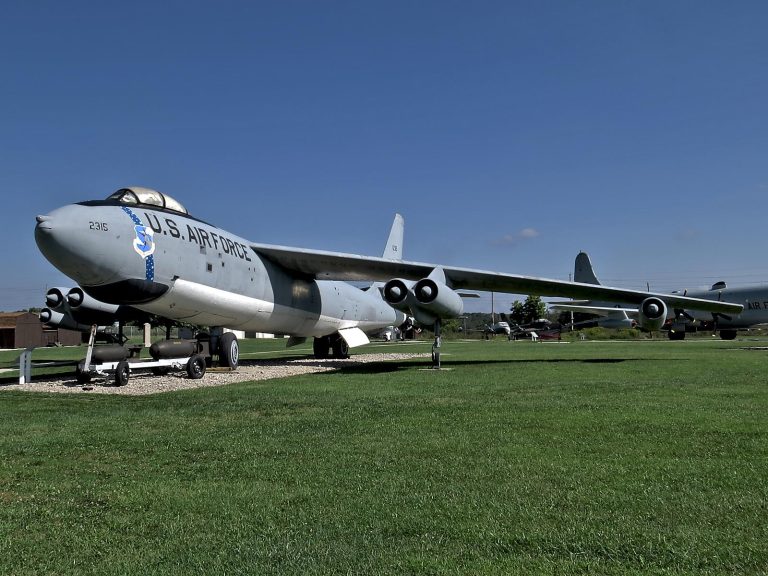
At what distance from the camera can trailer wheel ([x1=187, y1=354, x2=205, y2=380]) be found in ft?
53.0

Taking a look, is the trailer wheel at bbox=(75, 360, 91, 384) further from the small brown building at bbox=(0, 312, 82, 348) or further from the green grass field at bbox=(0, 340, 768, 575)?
the small brown building at bbox=(0, 312, 82, 348)

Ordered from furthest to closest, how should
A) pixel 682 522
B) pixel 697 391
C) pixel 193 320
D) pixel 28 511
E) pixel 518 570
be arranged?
pixel 193 320, pixel 697 391, pixel 28 511, pixel 682 522, pixel 518 570

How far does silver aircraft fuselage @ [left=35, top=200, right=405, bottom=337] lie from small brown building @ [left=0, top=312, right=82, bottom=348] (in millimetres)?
49842

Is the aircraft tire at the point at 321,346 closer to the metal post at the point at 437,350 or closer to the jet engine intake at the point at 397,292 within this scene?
the metal post at the point at 437,350

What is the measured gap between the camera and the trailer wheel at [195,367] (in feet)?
53.0

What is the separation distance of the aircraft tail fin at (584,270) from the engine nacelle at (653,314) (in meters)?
38.2

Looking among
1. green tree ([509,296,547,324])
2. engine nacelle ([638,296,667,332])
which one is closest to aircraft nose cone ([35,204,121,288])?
engine nacelle ([638,296,667,332])

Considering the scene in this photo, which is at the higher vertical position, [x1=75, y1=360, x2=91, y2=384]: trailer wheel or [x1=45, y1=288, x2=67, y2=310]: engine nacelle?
[x1=45, y1=288, x2=67, y2=310]: engine nacelle

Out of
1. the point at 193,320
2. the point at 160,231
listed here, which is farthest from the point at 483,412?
the point at 193,320

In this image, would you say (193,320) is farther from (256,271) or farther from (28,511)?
(28,511)

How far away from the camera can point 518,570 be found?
11.0 ft

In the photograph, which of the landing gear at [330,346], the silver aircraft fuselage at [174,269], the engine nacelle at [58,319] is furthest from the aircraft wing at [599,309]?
the engine nacelle at [58,319]

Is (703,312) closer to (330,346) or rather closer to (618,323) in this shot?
(618,323)

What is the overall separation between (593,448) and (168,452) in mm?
4197
